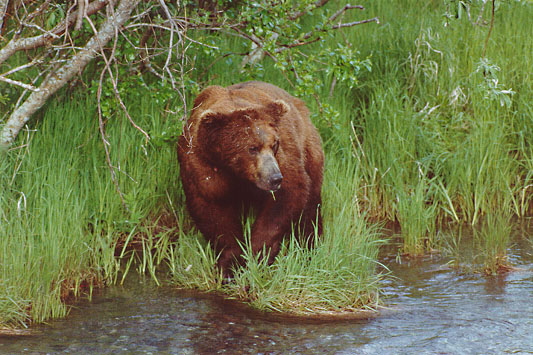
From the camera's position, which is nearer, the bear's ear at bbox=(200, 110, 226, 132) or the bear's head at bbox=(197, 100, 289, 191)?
the bear's head at bbox=(197, 100, 289, 191)

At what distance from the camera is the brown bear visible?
4773 mm

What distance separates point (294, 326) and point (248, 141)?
1.24 metres

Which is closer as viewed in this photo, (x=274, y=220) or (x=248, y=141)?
(x=248, y=141)

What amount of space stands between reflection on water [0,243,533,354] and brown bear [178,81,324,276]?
1.84 ft

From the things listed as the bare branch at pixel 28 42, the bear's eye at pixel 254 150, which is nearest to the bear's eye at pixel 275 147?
the bear's eye at pixel 254 150

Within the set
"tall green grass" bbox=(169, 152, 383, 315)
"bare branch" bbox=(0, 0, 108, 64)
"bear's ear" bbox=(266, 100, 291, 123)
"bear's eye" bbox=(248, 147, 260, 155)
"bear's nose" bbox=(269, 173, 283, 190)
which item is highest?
"bare branch" bbox=(0, 0, 108, 64)

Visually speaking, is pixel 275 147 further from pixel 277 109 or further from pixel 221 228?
pixel 221 228

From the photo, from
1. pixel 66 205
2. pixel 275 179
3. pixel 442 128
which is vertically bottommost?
pixel 66 205

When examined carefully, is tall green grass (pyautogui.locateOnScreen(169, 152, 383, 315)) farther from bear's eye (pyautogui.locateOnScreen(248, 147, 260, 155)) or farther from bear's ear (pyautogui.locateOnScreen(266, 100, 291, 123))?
bear's ear (pyautogui.locateOnScreen(266, 100, 291, 123))

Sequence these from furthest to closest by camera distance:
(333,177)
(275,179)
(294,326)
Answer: (333,177) → (275,179) → (294,326)

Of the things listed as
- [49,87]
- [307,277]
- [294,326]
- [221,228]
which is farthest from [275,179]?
[49,87]

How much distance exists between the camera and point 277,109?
4.96 meters

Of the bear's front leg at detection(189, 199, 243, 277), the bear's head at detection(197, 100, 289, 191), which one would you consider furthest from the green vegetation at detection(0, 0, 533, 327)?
the bear's head at detection(197, 100, 289, 191)

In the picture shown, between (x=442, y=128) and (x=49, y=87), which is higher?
(x=49, y=87)
